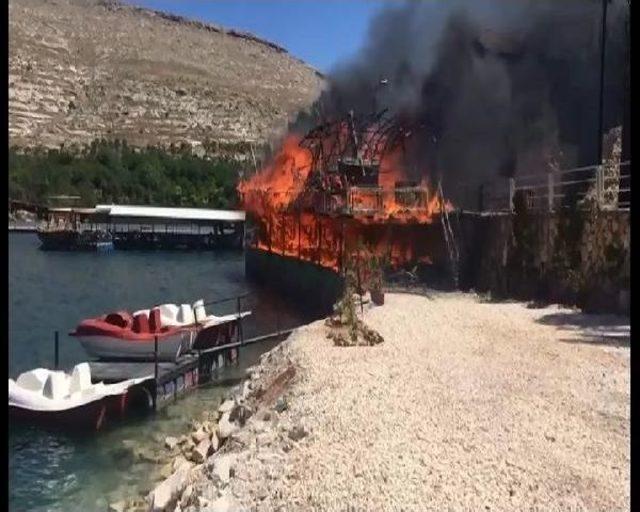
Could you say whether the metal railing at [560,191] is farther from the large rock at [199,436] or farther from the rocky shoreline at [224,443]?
the large rock at [199,436]

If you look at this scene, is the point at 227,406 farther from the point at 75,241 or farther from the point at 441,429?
the point at 75,241

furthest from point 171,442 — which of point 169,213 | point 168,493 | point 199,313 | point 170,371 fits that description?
point 169,213

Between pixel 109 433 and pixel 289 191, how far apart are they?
9.24 meters

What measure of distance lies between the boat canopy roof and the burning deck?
302 cm

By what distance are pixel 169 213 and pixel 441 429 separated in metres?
17.2

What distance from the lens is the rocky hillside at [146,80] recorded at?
14.2 metres

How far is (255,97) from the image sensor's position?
15.9m

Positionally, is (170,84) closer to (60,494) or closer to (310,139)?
(310,139)

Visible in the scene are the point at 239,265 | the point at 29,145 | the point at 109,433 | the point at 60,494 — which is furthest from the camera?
the point at 239,265

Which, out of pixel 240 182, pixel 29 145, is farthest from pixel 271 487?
pixel 240 182

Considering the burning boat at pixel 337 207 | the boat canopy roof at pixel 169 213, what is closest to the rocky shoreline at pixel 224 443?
the burning boat at pixel 337 207

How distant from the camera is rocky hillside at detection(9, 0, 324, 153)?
14219 millimetres

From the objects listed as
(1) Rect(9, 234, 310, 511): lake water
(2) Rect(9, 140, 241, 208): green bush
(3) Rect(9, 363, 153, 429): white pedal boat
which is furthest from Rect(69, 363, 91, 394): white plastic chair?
(2) Rect(9, 140, 241, 208): green bush

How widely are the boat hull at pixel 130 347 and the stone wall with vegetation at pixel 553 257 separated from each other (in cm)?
363
